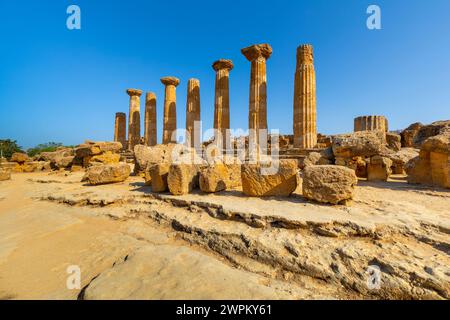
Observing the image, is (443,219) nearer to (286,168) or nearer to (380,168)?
(286,168)

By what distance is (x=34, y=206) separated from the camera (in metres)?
5.18

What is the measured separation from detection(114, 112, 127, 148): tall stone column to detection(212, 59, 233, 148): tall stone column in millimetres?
11993

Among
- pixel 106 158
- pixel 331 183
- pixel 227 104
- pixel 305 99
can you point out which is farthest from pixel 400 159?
pixel 106 158

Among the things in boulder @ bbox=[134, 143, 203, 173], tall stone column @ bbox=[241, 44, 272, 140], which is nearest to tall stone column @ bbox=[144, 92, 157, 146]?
tall stone column @ bbox=[241, 44, 272, 140]

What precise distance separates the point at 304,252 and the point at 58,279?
113 inches

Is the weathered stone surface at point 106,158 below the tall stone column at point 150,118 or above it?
below

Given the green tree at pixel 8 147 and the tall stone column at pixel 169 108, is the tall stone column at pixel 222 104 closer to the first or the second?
the tall stone column at pixel 169 108

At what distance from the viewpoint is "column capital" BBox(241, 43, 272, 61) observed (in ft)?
39.8

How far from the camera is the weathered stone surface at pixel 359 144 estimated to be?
5664 millimetres

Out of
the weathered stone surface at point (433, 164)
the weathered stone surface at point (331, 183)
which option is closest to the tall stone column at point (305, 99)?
the weathered stone surface at point (433, 164)

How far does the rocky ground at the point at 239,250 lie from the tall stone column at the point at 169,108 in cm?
1360

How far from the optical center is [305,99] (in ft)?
37.4
